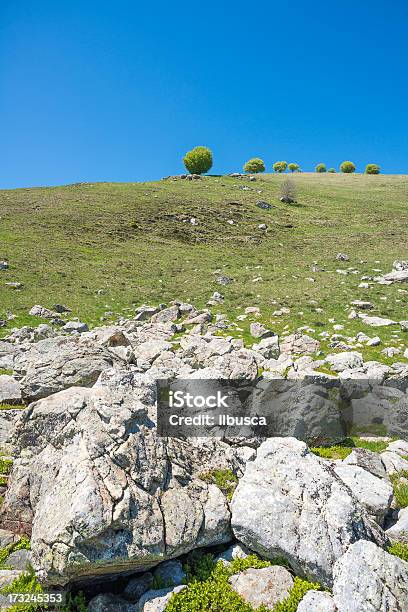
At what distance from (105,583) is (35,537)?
1.79 metres

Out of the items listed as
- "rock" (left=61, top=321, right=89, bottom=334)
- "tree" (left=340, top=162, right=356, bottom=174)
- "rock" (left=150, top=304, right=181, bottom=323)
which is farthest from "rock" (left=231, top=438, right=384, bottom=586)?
"tree" (left=340, top=162, right=356, bottom=174)

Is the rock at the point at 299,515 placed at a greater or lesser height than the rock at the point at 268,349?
lesser

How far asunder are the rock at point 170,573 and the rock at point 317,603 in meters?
2.30

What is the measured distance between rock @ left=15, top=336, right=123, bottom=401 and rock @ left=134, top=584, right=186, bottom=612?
627 cm

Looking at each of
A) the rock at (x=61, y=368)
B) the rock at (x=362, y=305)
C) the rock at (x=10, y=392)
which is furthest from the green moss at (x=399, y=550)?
the rock at (x=362, y=305)

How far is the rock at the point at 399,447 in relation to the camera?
40.8ft

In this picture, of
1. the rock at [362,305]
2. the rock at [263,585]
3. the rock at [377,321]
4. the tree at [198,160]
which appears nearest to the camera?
the rock at [263,585]

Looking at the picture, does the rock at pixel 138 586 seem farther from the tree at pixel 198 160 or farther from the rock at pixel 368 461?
the tree at pixel 198 160

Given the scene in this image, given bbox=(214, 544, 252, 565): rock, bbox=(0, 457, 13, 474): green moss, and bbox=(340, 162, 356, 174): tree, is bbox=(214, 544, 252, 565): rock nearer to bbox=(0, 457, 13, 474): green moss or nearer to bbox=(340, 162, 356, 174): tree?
bbox=(0, 457, 13, 474): green moss

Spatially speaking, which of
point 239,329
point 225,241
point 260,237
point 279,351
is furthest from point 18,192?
point 279,351

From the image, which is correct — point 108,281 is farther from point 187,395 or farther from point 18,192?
point 18,192

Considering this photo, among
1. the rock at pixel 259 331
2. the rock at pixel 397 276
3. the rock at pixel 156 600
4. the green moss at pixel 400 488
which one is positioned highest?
the rock at pixel 397 276

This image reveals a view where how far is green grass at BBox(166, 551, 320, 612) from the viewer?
680 centimetres

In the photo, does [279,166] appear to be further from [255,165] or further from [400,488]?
[400,488]
